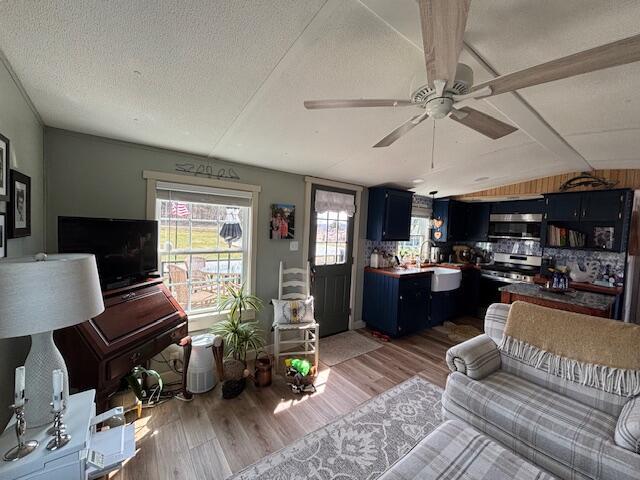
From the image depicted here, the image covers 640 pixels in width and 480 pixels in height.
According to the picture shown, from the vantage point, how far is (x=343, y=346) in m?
3.28

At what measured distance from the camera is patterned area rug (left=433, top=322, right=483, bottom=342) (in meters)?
3.63

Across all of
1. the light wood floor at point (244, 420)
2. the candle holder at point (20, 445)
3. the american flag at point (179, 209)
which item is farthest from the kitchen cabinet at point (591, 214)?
the candle holder at point (20, 445)

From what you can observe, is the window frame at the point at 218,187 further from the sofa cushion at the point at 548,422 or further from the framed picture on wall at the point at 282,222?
the sofa cushion at the point at 548,422

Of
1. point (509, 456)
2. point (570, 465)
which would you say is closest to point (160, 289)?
point (509, 456)

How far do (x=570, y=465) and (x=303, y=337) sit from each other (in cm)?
239

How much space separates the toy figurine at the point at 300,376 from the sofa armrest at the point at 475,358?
48.4 inches

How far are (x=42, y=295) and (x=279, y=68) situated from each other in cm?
135

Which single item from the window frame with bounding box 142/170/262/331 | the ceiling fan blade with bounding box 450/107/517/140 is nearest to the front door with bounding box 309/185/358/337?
the window frame with bounding box 142/170/262/331

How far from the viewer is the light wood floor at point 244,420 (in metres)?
1.61

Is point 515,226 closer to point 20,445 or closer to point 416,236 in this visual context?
point 416,236

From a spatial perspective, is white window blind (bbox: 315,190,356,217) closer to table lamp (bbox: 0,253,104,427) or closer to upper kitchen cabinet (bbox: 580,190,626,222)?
table lamp (bbox: 0,253,104,427)

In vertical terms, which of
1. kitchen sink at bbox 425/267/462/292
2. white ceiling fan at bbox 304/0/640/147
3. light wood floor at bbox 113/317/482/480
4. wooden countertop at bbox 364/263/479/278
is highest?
white ceiling fan at bbox 304/0/640/147

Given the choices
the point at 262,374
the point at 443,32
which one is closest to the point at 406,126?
the point at 443,32

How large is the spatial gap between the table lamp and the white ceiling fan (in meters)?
1.13
